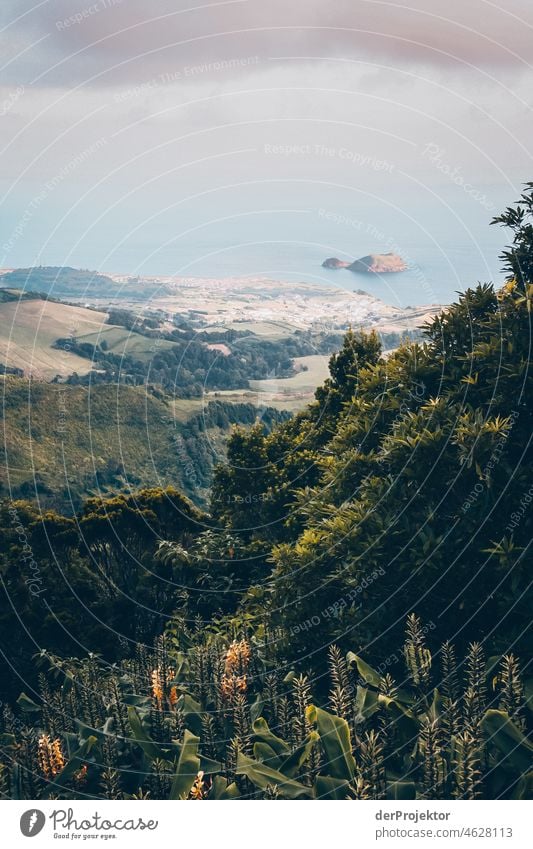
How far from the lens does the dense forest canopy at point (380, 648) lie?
11852 millimetres

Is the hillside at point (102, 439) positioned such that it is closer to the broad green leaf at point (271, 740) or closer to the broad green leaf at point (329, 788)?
the broad green leaf at point (271, 740)

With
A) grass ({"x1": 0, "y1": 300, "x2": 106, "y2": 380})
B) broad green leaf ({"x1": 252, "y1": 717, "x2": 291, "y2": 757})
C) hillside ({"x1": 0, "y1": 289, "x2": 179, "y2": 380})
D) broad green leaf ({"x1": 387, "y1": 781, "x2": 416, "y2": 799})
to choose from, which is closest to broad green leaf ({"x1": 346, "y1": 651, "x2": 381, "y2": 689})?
broad green leaf ({"x1": 252, "y1": 717, "x2": 291, "y2": 757})

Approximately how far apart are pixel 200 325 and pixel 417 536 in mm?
58853

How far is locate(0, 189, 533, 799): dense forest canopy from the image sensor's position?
1185 cm

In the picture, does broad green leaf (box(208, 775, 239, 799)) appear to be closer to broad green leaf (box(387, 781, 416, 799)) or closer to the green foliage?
the green foliage

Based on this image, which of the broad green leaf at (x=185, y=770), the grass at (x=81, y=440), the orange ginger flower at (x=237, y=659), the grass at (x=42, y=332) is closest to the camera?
the broad green leaf at (x=185, y=770)

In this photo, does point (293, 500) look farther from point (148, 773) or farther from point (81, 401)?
point (81, 401)

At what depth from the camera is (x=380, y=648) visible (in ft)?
46.8

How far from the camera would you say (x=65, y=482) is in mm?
59312

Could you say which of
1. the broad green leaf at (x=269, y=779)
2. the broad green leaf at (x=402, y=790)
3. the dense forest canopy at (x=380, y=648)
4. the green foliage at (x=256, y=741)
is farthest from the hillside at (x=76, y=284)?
the broad green leaf at (x=402, y=790)

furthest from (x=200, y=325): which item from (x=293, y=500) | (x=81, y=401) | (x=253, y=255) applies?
(x=293, y=500)

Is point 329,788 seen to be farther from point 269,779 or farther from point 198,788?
point 198,788

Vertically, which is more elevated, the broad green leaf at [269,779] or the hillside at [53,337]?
the hillside at [53,337]

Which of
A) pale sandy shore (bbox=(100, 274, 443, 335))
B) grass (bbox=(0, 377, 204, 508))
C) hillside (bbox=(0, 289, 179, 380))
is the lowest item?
grass (bbox=(0, 377, 204, 508))
